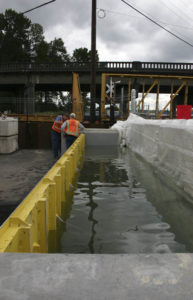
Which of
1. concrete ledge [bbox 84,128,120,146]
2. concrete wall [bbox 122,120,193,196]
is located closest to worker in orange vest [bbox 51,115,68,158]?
concrete ledge [bbox 84,128,120,146]

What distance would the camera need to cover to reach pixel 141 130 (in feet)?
34.7

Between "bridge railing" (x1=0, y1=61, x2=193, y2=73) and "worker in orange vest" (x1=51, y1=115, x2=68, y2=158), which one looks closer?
"worker in orange vest" (x1=51, y1=115, x2=68, y2=158)

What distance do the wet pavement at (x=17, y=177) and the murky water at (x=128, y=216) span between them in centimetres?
147

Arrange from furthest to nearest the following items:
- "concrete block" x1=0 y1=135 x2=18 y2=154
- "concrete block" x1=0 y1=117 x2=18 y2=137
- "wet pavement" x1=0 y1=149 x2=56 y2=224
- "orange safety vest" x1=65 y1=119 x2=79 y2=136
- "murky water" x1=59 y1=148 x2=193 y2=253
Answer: "concrete block" x1=0 y1=135 x2=18 y2=154
"concrete block" x1=0 y1=117 x2=18 y2=137
"orange safety vest" x1=65 y1=119 x2=79 y2=136
"wet pavement" x1=0 y1=149 x2=56 y2=224
"murky water" x1=59 y1=148 x2=193 y2=253

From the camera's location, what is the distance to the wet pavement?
22.2ft

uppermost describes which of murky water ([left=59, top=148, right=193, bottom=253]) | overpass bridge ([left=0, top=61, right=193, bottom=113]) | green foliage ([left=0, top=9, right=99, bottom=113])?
green foliage ([left=0, top=9, right=99, bottom=113])

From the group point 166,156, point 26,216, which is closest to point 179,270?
point 26,216

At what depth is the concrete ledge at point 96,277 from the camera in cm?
165

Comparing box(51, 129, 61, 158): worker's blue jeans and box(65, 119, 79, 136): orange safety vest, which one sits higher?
box(65, 119, 79, 136): orange safety vest

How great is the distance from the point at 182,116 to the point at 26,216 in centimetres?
813

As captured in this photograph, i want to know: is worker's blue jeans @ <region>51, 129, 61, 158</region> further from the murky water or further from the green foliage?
the green foliage

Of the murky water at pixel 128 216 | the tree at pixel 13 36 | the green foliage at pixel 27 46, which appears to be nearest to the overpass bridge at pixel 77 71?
the murky water at pixel 128 216

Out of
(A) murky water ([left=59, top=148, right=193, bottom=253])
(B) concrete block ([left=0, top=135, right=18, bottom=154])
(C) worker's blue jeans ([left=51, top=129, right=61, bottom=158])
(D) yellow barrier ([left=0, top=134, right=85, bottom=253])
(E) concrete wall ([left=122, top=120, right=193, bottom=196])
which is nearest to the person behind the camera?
(D) yellow barrier ([left=0, top=134, right=85, bottom=253])

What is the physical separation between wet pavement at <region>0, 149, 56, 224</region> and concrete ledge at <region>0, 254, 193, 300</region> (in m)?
3.94
